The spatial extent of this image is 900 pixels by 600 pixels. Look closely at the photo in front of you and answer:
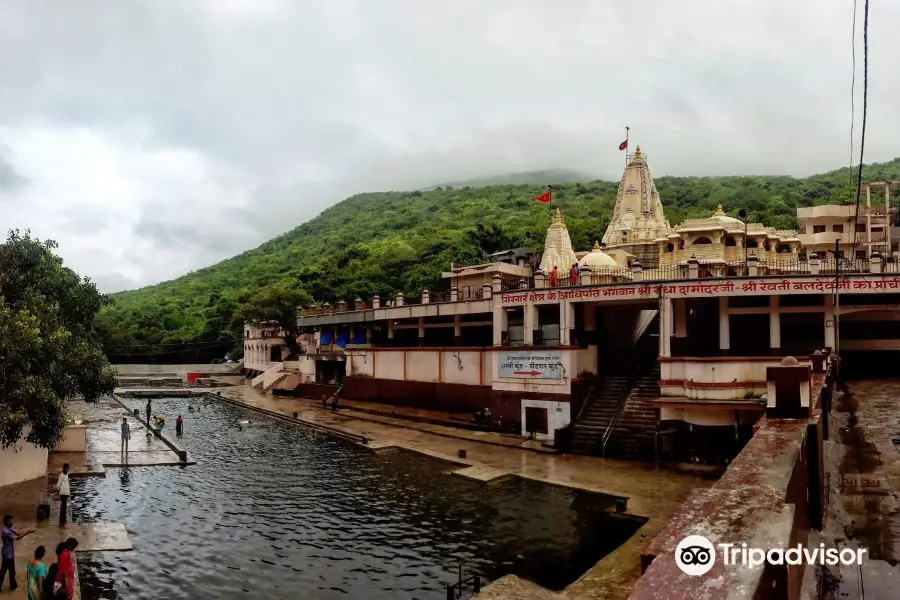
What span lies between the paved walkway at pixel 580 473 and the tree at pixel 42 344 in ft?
42.0

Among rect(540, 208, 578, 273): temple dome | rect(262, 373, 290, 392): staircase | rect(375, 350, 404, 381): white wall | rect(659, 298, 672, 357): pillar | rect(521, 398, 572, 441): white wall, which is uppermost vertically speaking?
rect(540, 208, 578, 273): temple dome

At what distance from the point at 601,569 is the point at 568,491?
6781mm

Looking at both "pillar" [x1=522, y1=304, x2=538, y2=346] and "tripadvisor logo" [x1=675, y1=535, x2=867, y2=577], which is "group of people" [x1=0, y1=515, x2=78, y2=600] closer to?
"tripadvisor logo" [x1=675, y1=535, x2=867, y2=577]

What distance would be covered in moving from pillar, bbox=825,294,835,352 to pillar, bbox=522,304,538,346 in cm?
1217

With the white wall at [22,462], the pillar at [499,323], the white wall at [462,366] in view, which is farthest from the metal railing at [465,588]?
the white wall at [462,366]

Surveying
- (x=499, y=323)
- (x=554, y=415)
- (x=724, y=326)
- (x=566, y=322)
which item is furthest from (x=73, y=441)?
(x=724, y=326)

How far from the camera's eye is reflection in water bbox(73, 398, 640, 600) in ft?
43.5

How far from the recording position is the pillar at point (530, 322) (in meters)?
29.1

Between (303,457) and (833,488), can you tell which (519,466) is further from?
(833,488)

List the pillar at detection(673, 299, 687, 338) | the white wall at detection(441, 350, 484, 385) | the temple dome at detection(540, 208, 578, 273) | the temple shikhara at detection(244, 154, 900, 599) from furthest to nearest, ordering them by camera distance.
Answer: the temple dome at detection(540, 208, 578, 273)
the white wall at detection(441, 350, 484, 385)
the pillar at detection(673, 299, 687, 338)
the temple shikhara at detection(244, 154, 900, 599)

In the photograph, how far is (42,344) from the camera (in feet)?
54.3

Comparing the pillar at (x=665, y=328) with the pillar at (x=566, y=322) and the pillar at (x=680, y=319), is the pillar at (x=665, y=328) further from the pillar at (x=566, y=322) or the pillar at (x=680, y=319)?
the pillar at (x=566, y=322)

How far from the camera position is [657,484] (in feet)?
66.3

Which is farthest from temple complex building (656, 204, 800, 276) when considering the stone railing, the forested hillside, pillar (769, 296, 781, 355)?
the stone railing
